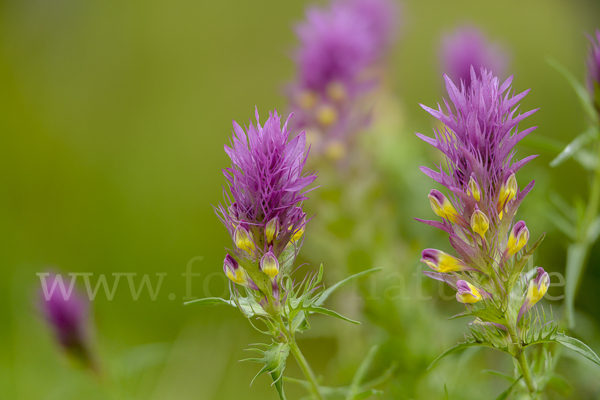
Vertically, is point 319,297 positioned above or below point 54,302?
below

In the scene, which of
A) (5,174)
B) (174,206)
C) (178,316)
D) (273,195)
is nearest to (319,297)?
(273,195)

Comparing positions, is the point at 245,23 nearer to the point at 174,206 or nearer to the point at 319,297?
the point at 174,206

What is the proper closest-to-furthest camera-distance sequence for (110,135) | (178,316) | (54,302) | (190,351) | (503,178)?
(503,178) < (54,302) < (190,351) < (178,316) < (110,135)

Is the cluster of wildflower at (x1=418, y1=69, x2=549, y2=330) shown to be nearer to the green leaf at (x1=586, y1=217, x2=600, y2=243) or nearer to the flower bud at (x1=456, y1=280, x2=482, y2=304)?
the flower bud at (x1=456, y1=280, x2=482, y2=304)

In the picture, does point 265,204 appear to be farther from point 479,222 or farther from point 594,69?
point 594,69

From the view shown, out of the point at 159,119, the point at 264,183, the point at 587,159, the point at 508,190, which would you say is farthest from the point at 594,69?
the point at 159,119

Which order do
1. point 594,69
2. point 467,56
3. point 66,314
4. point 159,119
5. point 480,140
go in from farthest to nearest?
point 159,119
point 467,56
point 66,314
point 594,69
point 480,140
